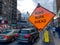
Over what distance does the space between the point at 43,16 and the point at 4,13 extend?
237ft

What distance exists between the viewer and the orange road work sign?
19.5 feet

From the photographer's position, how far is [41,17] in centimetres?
604

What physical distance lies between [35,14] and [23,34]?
12.3 metres

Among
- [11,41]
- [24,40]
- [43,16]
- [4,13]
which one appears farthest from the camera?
[4,13]

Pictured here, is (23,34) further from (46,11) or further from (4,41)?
(46,11)

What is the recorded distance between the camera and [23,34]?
1833 cm

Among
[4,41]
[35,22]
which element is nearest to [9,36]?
[4,41]

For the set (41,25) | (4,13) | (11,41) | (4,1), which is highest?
(4,1)

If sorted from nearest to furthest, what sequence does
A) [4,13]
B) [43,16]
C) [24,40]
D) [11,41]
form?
[43,16] → [24,40] → [11,41] → [4,13]

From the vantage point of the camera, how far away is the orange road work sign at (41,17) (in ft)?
19.5

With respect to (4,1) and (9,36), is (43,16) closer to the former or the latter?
(9,36)

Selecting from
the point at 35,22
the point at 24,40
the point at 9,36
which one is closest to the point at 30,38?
the point at 24,40

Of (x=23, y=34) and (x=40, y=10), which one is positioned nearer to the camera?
(x=40, y=10)

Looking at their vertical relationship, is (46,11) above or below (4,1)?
below
